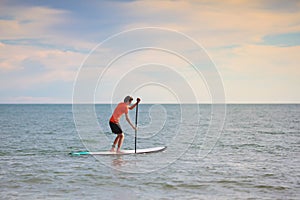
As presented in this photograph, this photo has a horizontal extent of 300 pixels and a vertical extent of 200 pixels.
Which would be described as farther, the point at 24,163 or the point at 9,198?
the point at 24,163

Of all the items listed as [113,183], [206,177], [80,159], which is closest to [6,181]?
[113,183]

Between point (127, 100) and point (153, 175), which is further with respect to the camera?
point (127, 100)

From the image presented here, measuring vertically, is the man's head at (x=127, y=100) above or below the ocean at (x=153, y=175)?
above

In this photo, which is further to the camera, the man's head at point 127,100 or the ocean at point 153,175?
the man's head at point 127,100

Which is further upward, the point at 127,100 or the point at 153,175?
the point at 127,100

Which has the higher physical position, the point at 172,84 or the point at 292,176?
the point at 172,84

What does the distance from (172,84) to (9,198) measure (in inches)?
415

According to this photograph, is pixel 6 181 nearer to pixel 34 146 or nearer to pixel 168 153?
pixel 168 153

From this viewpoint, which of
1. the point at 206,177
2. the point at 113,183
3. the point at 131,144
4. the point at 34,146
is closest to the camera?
the point at 113,183

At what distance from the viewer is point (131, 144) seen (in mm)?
23688

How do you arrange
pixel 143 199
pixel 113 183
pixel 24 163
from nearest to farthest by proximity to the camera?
pixel 143 199
pixel 113 183
pixel 24 163

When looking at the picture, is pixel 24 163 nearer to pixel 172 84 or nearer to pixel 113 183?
pixel 113 183

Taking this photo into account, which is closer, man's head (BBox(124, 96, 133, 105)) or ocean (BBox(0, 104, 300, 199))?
ocean (BBox(0, 104, 300, 199))

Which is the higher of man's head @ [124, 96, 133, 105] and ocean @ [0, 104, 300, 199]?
man's head @ [124, 96, 133, 105]
